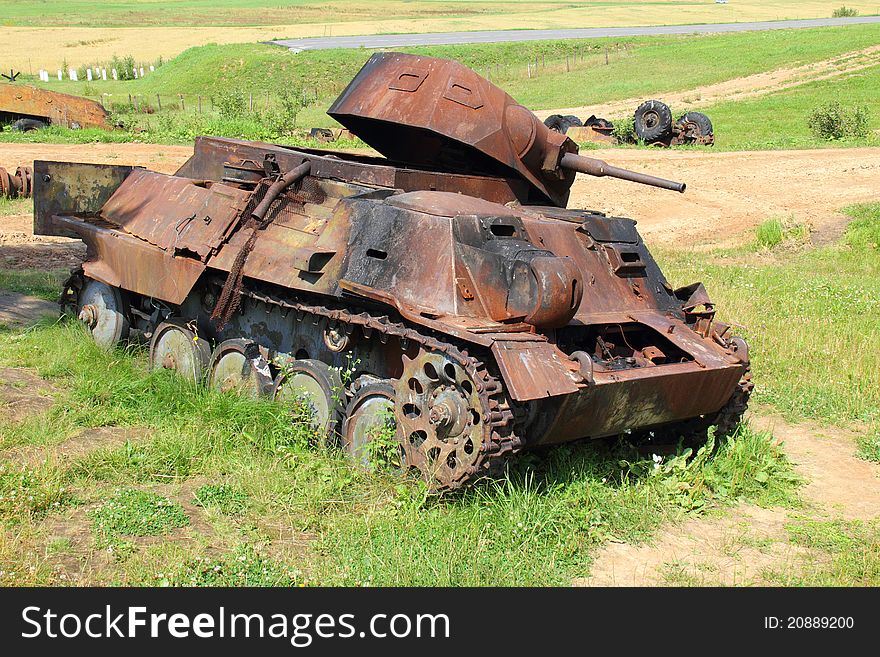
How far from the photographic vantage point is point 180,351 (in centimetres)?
991

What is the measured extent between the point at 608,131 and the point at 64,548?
85.1 ft

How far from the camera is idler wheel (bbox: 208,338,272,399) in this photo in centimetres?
920

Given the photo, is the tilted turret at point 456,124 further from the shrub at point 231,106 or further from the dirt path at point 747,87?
the dirt path at point 747,87

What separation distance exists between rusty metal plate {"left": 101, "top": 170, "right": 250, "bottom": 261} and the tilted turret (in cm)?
140

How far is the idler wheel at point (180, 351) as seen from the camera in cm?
973

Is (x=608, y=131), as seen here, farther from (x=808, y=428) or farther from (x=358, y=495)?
(x=358, y=495)

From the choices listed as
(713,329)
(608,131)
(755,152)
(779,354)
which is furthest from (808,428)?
(608,131)

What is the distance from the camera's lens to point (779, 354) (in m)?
11.8

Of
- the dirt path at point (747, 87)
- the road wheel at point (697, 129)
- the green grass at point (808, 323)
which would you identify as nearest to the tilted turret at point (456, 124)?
the green grass at point (808, 323)

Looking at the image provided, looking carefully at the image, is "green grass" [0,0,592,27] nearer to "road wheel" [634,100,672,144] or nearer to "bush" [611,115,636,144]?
"bush" [611,115,636,144]

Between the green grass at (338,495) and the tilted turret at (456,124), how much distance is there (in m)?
2.74

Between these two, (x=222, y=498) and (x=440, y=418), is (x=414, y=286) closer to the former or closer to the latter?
(x=440, y=418)

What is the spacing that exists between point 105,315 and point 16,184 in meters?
11.6

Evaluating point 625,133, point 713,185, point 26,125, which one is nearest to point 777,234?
point 713,185
